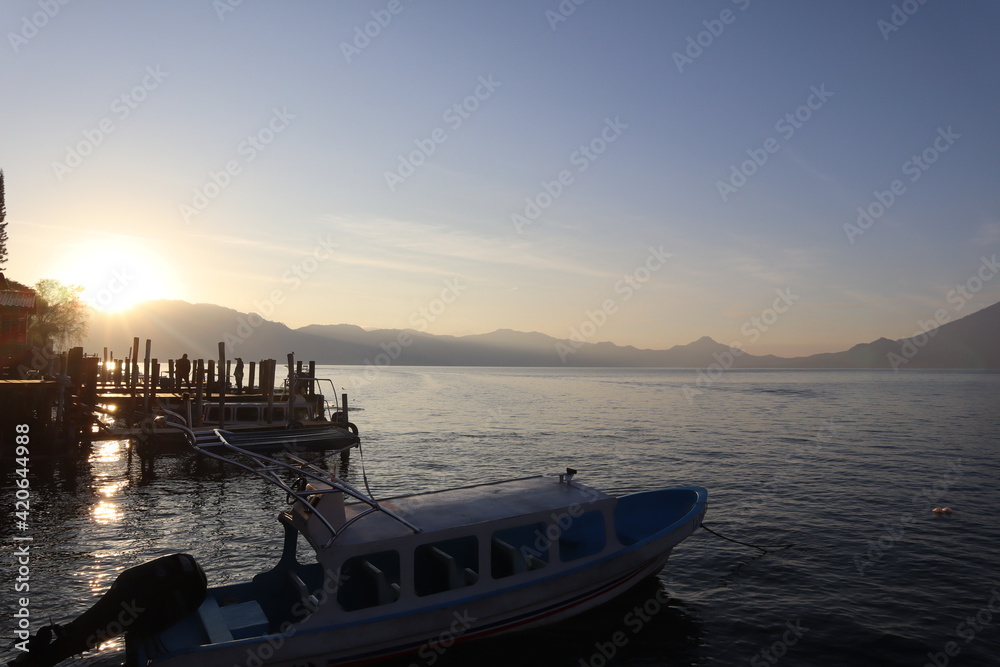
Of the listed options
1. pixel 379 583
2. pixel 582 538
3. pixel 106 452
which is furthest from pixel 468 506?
pixel 106 452

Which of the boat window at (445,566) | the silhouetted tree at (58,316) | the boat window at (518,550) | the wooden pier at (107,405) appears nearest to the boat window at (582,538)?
the boat window at (518,550)

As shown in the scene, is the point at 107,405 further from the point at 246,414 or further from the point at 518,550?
the point at 518,550

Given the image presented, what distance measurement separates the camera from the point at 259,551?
1842 cm

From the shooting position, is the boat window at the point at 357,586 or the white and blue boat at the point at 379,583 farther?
the boat window at the point at 357,586

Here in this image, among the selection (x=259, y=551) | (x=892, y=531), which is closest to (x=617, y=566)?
(x=259, y=551)

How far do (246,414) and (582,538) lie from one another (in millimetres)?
31682

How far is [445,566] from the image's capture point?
11.1 meters

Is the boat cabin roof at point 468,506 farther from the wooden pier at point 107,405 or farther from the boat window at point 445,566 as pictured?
the wooden pier at point 107,405

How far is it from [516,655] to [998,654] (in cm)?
1022

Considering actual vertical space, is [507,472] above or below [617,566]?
below

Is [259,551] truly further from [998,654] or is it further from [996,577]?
[996,577]

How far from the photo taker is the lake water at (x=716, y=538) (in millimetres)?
13008

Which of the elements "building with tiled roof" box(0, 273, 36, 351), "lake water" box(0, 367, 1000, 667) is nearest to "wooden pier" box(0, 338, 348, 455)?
"lake water" box(0, 367, 1000, 667)

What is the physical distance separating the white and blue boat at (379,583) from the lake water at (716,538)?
1164 mm
